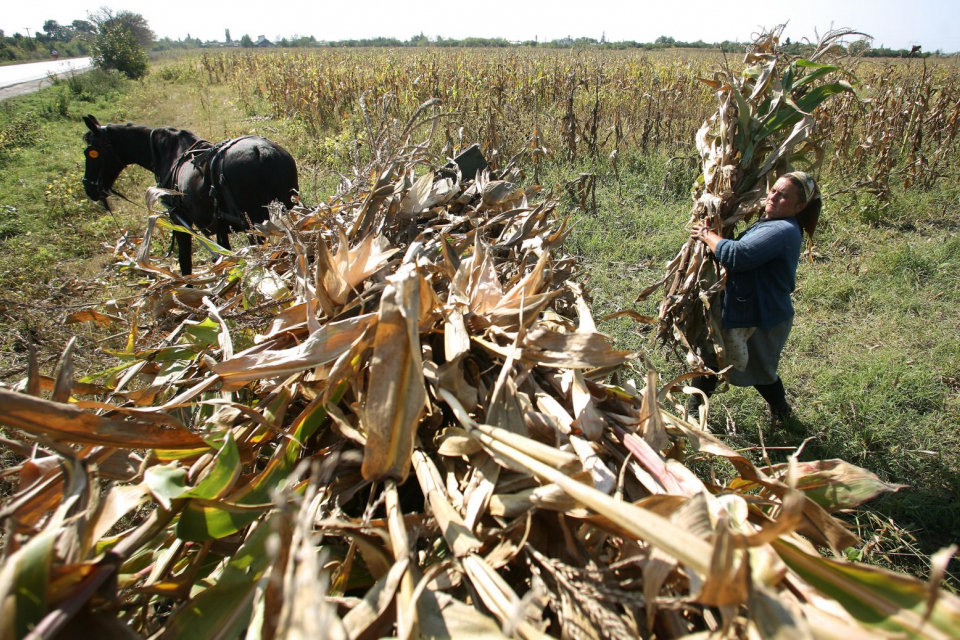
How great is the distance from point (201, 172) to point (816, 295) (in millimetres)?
6820

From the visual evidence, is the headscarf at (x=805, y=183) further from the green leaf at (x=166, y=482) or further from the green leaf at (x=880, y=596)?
the green leaf at (x=166, y=482)

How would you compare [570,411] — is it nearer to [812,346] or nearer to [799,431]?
[799,431]

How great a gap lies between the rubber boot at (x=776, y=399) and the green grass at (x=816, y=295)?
129 millimetres

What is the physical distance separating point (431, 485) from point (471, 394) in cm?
20

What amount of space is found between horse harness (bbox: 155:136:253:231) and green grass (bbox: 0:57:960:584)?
135 cm

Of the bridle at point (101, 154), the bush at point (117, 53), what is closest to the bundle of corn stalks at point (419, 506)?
the bridle at point (101, 154)

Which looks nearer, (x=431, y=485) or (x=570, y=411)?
(x=431, y=485)

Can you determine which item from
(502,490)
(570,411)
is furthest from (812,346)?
(502,490)

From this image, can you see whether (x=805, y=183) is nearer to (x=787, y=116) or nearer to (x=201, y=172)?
(x=787, y=116)

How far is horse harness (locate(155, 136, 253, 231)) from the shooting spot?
5.19 metres

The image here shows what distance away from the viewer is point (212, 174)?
523 centimetres

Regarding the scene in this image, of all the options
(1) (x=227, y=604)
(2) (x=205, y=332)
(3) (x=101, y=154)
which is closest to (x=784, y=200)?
(2) (x=205, y=332)

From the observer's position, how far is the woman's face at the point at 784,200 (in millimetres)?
2576

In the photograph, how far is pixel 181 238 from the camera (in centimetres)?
514
